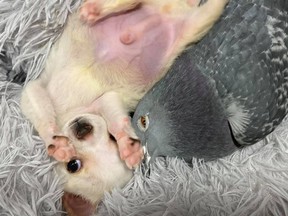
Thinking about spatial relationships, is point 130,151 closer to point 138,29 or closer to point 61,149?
point 61,149

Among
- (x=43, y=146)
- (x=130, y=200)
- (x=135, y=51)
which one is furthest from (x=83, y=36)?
(x=130, y=200)

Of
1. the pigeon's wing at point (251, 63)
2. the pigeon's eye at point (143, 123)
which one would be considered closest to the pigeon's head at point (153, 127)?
the pigeon's eye at point (143, 123)

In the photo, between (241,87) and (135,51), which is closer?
(241,87)

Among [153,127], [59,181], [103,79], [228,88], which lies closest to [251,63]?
[228,88]

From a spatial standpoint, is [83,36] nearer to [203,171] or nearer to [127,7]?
[127,7]

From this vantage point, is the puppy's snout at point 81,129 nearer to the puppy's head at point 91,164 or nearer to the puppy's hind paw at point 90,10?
the puppy's head at point 91,164

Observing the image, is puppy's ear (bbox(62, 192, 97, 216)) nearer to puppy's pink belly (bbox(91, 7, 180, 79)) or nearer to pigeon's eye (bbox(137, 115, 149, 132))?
pigeon's eye (bbox(137, 115, 149, 132))

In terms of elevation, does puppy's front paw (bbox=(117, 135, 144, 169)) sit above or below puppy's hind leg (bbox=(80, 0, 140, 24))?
below

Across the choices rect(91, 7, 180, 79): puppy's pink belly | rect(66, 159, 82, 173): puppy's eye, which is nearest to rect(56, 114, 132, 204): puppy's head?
rect(66, 159, 82, 173): puppy's eye
